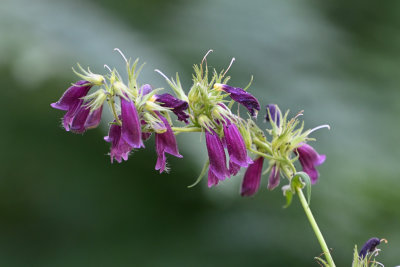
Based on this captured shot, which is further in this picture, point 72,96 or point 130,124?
point 72,96

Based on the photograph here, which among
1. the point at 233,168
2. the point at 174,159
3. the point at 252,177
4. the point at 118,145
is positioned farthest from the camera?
the point at 174,159

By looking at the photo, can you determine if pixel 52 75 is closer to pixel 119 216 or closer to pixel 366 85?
pixel 119 216

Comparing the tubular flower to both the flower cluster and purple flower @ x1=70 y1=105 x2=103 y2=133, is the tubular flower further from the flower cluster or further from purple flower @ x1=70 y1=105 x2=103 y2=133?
purple flower @ x1=70 y1=105 x2=103 y2=133

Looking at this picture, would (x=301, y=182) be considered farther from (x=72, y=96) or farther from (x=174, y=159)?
(x=174, y=159)

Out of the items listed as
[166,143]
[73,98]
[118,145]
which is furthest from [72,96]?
[166,143]

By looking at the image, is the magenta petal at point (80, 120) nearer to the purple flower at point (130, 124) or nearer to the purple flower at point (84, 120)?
the purple flower at point (84, 120)

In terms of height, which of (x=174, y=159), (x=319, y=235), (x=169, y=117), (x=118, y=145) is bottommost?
(x=319, y=235)
